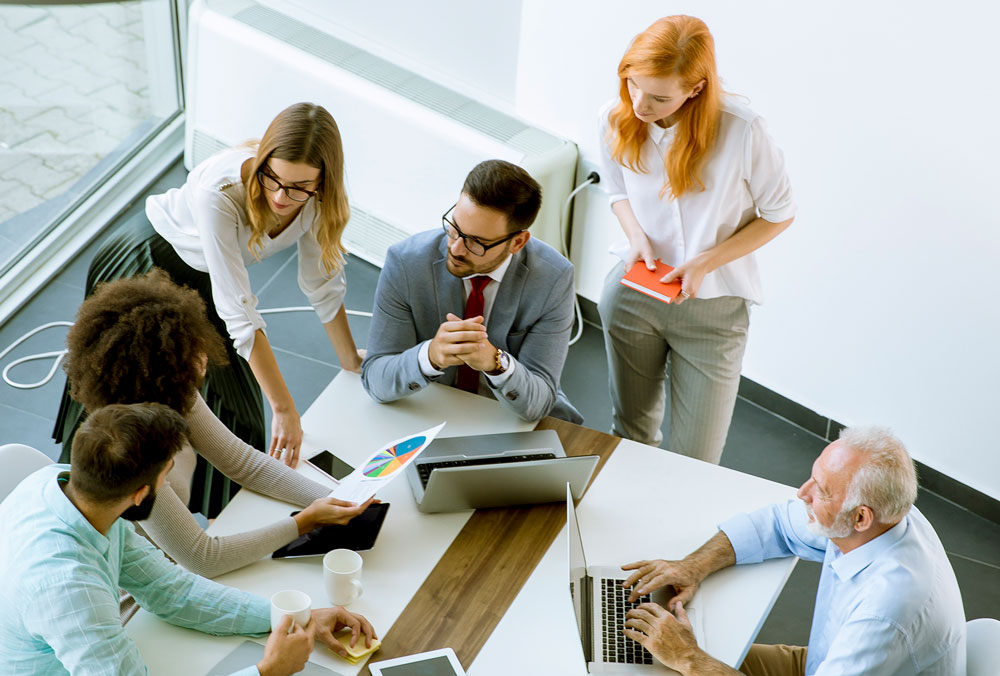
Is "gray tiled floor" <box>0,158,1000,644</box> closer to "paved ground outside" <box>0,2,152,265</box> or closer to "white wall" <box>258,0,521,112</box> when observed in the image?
"paved ground outside" <box>0,2,152,265</box>

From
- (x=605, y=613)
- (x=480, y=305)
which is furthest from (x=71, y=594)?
(x=480, y=305)

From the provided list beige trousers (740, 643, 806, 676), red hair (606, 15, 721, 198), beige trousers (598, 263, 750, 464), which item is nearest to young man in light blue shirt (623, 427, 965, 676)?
beige trousers (740, 643, 806, 676)

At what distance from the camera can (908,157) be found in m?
3.17

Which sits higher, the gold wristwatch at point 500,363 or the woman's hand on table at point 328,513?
the gold wristwatch at point 500,363

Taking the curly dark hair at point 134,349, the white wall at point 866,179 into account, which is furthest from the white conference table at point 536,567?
the white wall at point 866,179

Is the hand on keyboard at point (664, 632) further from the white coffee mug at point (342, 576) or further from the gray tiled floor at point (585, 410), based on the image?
the gray tiled floor at point (585, 410)

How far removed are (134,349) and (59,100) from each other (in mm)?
2919

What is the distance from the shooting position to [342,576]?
79.7 inches

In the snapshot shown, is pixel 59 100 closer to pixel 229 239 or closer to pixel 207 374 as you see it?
pixel 207 374

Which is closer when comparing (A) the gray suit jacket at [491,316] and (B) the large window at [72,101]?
(A) the gray suit jacket at [491,316]

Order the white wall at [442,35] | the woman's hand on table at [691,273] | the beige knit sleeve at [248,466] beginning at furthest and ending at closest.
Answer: the white wall at [442,35], the woman's hand on table at [691,273], the beige knit sleeve at [248,466]

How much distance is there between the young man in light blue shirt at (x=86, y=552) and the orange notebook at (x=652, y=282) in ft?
4.10

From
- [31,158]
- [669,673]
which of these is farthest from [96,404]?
[31,158]

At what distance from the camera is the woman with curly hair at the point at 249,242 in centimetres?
245
